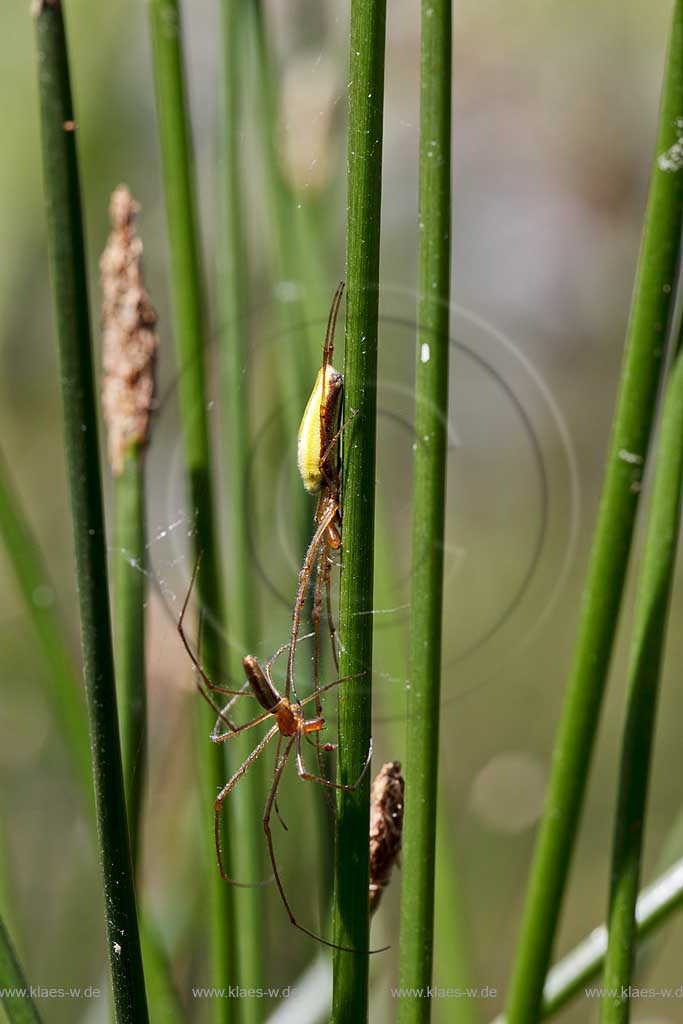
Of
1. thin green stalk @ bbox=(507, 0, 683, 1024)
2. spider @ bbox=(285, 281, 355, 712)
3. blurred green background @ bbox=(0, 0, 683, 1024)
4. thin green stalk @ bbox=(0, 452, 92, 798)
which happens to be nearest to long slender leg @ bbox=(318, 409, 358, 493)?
spider @ bbox=(285, 281, 355, 712)

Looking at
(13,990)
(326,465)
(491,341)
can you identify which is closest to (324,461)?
(326,465)

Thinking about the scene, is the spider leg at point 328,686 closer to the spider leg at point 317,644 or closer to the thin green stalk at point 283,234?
the spider leg at point 317,644

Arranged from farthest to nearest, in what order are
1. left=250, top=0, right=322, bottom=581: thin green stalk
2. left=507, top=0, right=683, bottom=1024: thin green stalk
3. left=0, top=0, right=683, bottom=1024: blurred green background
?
left=0, top=0, right=683, bottom=1024: blurred green background
left=250, top=0, right=322, bottom=581: thin green stalk
left=507, top=0, right=683, bottom=1024: thin green stalk

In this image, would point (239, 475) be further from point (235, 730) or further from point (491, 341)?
point (491, 341)

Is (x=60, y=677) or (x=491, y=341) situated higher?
(x=491, y=341)

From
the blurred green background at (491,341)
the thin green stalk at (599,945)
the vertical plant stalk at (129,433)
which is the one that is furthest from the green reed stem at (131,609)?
the blurred green background at (491,341)

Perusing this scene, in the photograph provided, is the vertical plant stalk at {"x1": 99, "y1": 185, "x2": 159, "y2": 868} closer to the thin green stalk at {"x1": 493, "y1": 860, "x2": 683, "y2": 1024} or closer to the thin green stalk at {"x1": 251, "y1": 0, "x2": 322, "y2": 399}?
the thin green stalk at {"x1": 251, "y1": 0, "x2": 322, "y2": 399}
